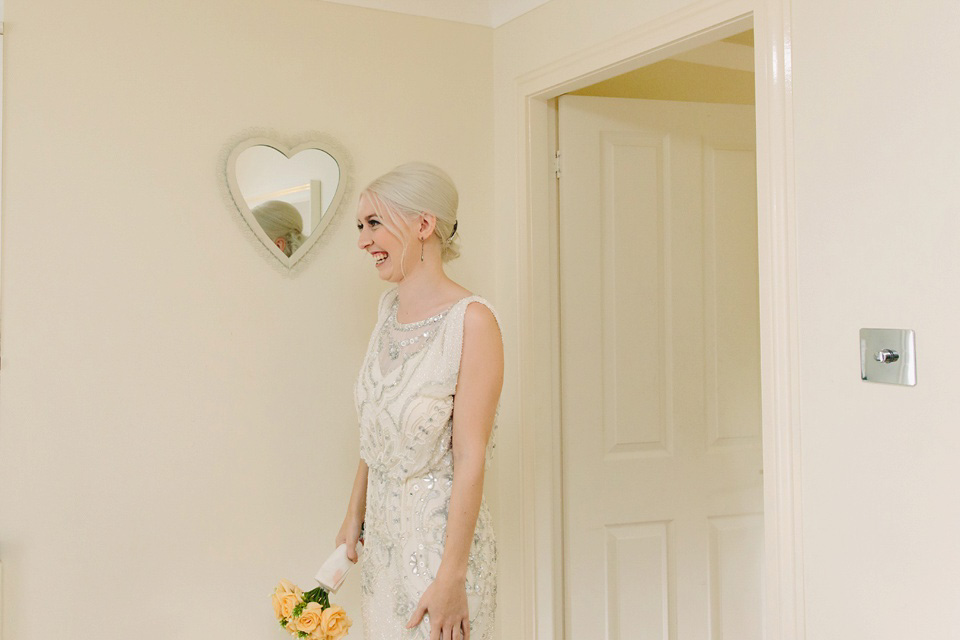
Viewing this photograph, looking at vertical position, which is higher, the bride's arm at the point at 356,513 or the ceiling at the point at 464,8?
the ceiling at the point at 464,8

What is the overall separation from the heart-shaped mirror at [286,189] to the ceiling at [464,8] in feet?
1.61

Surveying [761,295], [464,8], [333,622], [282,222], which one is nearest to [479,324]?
[761,295]

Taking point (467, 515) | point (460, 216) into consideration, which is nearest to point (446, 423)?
point (467, 515)

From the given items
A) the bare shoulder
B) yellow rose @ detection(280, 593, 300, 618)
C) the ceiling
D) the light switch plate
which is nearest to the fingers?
yellow rose @ detection(280, 593, 300, 618)

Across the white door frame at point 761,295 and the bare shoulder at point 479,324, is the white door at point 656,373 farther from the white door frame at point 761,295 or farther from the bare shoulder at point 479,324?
the bare shoulder at point 479,324

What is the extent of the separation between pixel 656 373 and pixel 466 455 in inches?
40.4

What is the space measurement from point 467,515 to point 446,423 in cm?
21

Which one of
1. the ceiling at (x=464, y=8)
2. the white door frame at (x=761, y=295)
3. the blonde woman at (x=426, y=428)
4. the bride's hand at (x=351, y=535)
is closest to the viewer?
the white door frame at (x=761, y=295)

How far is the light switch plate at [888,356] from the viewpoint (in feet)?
4.92

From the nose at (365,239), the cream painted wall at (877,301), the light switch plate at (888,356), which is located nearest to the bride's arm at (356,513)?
the nose at (365,239)

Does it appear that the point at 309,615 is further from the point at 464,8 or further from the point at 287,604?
the point at 464,8

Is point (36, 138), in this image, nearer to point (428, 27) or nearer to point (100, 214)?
point (100, 214)

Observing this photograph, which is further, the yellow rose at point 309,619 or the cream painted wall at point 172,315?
the cream painted wall at point 172,315

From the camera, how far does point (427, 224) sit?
78.2 inches
